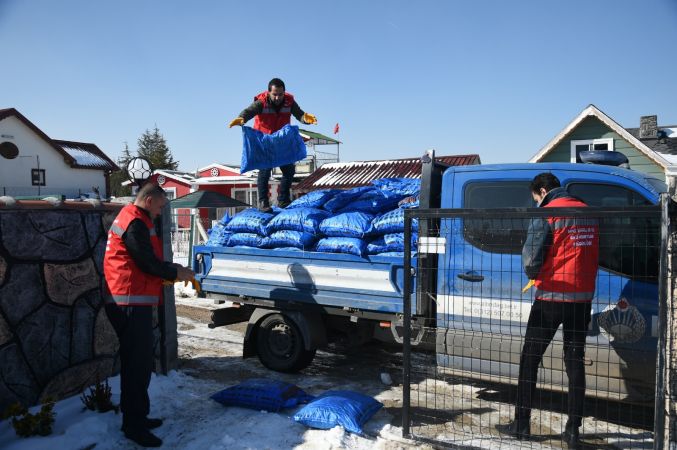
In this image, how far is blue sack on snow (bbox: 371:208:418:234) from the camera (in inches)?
191

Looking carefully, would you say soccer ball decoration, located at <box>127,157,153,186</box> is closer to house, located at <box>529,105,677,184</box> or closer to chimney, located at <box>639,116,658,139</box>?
house, located at <box>529,105,677,184</box>

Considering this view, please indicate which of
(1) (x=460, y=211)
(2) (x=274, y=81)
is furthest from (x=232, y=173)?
(1) (x=460, y=211)

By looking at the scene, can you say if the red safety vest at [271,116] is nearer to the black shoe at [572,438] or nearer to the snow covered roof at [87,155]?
the black shoe at [572,438]

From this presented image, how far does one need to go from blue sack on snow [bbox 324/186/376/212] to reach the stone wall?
2.24m

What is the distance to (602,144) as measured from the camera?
17.9 m

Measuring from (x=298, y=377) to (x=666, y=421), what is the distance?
349 cm

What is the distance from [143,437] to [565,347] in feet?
10.2

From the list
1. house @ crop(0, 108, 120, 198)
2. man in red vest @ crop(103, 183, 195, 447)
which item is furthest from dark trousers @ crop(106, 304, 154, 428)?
house @ crop(0, 108, 120, 198)

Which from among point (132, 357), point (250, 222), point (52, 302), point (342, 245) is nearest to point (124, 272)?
point (132, 357)

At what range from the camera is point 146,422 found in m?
3.93

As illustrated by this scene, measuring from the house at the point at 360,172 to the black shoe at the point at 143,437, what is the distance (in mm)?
17888

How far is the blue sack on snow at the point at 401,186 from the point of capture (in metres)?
5.78

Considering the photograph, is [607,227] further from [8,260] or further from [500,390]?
[8,260]

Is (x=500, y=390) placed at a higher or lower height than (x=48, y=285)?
lower
